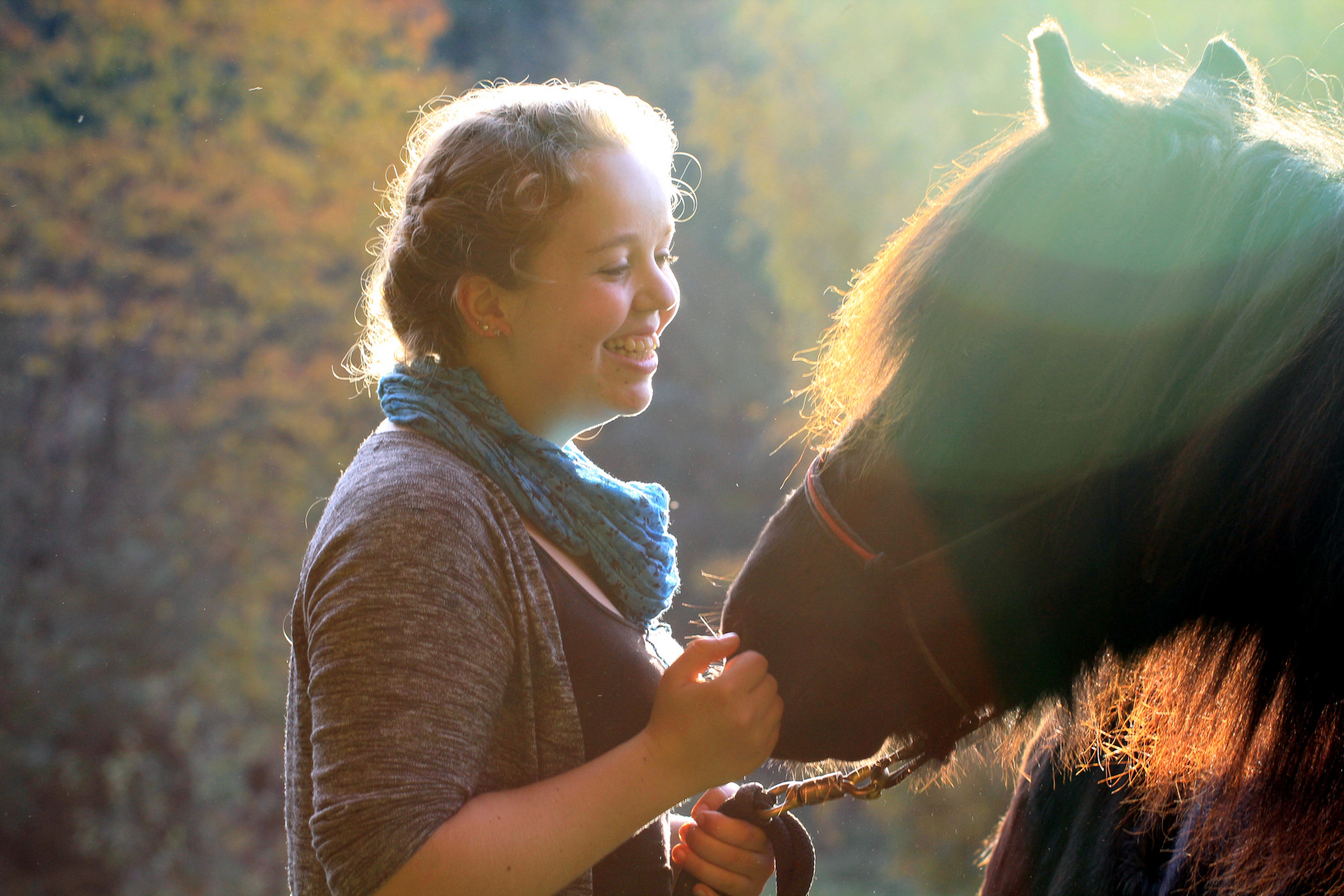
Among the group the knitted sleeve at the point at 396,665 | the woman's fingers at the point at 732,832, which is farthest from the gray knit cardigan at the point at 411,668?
the woman's fingers at the point at 732,832

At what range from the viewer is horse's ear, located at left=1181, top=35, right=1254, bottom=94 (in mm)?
751

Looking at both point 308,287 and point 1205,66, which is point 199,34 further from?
point 1205,66

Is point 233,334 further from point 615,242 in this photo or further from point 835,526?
point 835,526

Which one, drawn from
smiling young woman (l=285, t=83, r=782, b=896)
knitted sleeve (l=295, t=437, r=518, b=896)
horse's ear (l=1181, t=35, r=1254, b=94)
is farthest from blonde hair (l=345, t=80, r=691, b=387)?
horse's ear (l=1181, t=35, r=1254, b=94)

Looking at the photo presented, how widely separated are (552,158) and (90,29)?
5.15m

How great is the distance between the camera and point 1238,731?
A: 0.69m

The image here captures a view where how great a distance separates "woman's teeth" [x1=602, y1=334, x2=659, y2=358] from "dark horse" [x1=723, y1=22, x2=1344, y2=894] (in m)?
0.19

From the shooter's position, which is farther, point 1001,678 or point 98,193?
point 98,193

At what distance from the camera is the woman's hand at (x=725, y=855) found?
0.77 m

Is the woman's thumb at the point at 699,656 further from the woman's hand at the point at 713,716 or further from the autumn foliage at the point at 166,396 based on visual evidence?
the autumn foliage at the point at 166,396

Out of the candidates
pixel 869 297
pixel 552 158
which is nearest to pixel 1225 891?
pixel 869 297

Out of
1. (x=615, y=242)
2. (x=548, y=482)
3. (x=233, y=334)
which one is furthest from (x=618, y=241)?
(x=233, y=334)

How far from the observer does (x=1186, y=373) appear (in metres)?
0.67

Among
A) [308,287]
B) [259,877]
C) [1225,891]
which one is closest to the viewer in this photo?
[1225,891]
